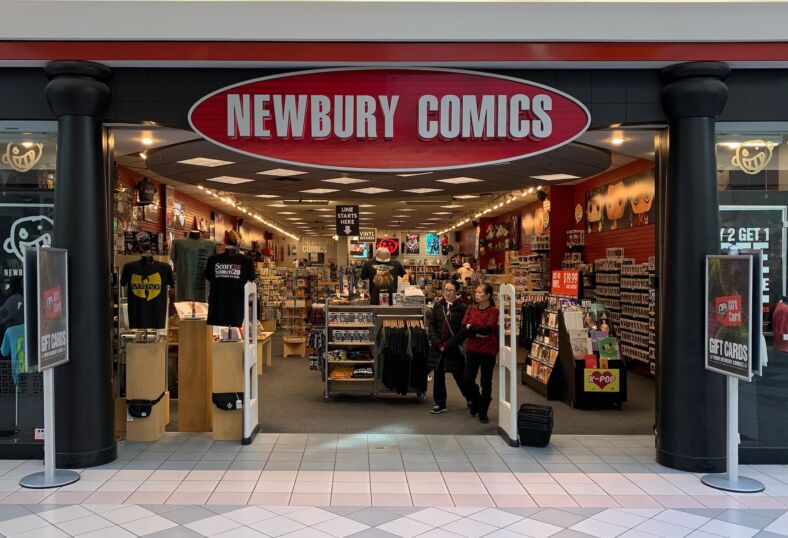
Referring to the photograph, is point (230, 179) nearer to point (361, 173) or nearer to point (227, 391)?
point (361, 173)

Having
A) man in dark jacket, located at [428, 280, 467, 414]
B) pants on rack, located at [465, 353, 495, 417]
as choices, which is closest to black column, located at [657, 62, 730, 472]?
pants on rack, located at [465, 353, 495, 417]

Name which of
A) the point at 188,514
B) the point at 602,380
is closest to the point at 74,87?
the point at 188,514

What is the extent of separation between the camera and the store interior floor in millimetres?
6727

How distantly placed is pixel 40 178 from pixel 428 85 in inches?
141

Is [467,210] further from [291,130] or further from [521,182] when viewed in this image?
[291,130]

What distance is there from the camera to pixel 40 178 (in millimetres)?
5586

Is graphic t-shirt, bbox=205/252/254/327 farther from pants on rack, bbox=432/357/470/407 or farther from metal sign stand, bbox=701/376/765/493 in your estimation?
metal sign stand, bbox=701/376/765/493

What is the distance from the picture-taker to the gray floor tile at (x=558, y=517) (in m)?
4.13

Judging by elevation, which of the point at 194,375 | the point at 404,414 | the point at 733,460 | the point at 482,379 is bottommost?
the point at 404,414

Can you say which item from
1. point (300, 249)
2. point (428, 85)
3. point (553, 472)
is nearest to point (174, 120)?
point (428, 85)

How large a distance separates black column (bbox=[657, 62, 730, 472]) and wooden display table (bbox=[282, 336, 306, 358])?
8.17 meters

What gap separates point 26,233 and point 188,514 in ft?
10.2

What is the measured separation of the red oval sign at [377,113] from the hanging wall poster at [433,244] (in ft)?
68.2

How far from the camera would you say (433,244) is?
86.6 ft
